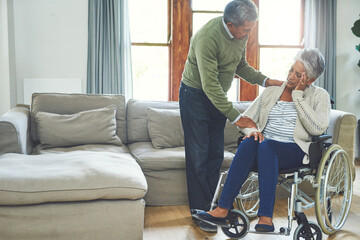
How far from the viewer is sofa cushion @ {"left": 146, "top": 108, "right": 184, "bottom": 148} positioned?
3209 millimetres

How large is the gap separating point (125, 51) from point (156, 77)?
0.51 metres

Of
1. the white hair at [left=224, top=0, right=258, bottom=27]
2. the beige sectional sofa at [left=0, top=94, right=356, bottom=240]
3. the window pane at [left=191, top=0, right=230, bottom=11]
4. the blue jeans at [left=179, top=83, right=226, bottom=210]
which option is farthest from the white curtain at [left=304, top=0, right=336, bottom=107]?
the white hair at [left=224, top=0, right=258, bottom=27]

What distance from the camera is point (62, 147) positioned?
3.12 m

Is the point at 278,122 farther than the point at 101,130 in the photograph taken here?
No

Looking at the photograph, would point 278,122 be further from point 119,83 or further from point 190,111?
point 119,83

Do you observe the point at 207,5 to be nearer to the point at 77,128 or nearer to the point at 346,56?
the point at 346,56

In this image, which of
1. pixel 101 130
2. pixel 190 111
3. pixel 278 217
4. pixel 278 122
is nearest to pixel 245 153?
pixel 278 122

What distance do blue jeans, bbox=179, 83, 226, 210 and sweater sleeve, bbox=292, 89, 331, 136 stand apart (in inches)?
20.0

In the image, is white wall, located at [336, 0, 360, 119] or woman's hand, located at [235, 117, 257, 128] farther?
white wall, located at [336, 0, 360, 119]

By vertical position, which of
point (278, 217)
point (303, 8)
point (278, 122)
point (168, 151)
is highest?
point (303, 8)

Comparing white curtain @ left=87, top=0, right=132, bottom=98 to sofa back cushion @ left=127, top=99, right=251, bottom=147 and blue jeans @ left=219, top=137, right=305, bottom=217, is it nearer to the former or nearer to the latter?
sofa back cushion @ left=127, top=99, right=251, bottom=147

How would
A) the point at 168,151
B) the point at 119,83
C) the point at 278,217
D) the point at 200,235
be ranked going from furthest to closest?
the point at 119,83
the point at 168,151
the point at 278,217
the point at 200,235

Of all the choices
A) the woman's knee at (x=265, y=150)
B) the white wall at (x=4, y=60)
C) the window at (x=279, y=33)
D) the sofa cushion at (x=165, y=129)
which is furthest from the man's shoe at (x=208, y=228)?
the window at (x=279, y=33)

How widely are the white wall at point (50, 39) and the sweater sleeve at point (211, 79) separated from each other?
2490 mm
